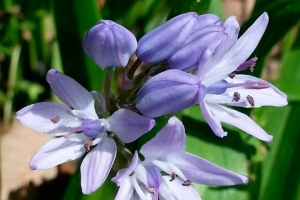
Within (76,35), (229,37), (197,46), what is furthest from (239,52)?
(76,35)

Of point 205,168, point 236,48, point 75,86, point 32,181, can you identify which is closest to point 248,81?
point 236,48

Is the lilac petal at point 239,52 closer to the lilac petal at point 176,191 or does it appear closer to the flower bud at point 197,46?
the flower bud at point 197,46

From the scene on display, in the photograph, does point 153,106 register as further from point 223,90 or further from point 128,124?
point 223,90

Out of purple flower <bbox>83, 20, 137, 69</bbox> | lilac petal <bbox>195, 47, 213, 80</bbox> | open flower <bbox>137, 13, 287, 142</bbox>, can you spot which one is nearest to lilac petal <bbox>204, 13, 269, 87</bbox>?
open flower <bbox>137, 13, 287, 142</bbox>

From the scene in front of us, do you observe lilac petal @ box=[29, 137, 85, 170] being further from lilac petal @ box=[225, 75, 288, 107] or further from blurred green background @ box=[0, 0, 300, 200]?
lilac petal @ box=[225, 75, 288, 107]

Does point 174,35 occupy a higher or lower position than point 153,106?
higher

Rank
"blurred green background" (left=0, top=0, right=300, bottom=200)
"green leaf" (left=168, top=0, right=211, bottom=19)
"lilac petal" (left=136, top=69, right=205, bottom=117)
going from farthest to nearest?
"blurred green background" (left=0, top=0, right=300, bottom=200) < "green leaf" (left=168, top=0, right=211, bottom=19) < "lilac petal" (left=136, top=69, right=205, bottom=117)
